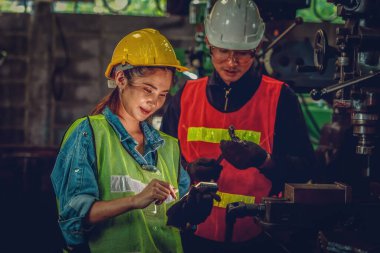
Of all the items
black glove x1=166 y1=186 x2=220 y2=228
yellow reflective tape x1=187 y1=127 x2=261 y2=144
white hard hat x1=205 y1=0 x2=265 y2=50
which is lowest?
black glove x1=166 y1=186 x2=220 y2=228

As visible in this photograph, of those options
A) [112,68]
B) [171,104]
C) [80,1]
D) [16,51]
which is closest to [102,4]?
[80,1]

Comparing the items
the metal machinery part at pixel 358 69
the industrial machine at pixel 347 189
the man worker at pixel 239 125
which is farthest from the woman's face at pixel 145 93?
the man worker at pixel 239 125

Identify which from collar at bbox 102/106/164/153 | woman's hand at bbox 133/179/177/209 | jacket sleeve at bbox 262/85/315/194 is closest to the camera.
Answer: woman's hand at bbox 133/179/177/209

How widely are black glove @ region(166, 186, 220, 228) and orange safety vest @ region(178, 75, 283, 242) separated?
91 cm

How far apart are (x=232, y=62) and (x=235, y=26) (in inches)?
10.0

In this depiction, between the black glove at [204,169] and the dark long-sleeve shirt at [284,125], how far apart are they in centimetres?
31

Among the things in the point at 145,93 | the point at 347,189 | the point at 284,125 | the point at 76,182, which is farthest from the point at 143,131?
the point at 284,125

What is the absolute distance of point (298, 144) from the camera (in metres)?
3.72

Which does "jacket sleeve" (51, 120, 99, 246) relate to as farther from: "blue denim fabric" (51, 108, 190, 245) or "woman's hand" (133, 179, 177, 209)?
"woman's hand" (133, 179, 177, 209)

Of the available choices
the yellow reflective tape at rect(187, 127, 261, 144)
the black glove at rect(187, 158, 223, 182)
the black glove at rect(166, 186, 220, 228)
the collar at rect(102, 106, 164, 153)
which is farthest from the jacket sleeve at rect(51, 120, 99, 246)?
the yellow reflective tape at rect(187, 127, 261, 144)

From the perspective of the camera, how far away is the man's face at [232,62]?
366cm

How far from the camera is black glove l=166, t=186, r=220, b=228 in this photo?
8.71 feet

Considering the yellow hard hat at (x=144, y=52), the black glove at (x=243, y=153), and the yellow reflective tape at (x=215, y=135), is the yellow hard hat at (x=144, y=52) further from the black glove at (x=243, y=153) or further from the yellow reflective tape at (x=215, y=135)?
the yellow reflective tape at (x=215, y=135)

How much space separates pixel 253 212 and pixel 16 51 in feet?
17.7
